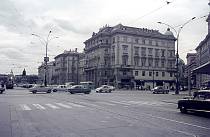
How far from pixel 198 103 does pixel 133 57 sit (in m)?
79.6

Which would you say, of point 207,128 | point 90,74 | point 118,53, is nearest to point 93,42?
point 90,74

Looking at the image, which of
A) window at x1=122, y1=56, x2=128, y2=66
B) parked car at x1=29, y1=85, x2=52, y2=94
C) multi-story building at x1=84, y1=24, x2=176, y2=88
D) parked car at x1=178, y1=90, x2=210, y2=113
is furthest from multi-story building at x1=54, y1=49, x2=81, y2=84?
parked car at x1=178, y1=90, x2=210, y2=113

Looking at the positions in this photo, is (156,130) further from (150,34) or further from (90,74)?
(90,74)

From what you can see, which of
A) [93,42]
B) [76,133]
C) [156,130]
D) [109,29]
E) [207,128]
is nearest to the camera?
[76,133]

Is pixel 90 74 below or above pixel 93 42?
below

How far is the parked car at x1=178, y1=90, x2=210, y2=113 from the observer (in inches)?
638

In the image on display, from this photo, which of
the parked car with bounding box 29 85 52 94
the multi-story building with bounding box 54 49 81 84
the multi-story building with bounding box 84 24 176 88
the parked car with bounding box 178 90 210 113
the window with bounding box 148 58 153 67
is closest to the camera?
the parked car with bounding box 178 90 210 113

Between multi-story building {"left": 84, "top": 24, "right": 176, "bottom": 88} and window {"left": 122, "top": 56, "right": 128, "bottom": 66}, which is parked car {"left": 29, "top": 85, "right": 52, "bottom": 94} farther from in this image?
window {"left": 122, "top": 56, "right": 128, "bottom": 66}

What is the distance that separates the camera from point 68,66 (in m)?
146

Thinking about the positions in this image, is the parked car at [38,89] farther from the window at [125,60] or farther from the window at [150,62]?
the window at [150,62]

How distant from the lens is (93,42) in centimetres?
11019

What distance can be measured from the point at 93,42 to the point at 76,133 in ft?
331

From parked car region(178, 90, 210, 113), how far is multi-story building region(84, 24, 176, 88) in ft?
243

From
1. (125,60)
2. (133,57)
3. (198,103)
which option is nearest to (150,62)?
(133,57)
